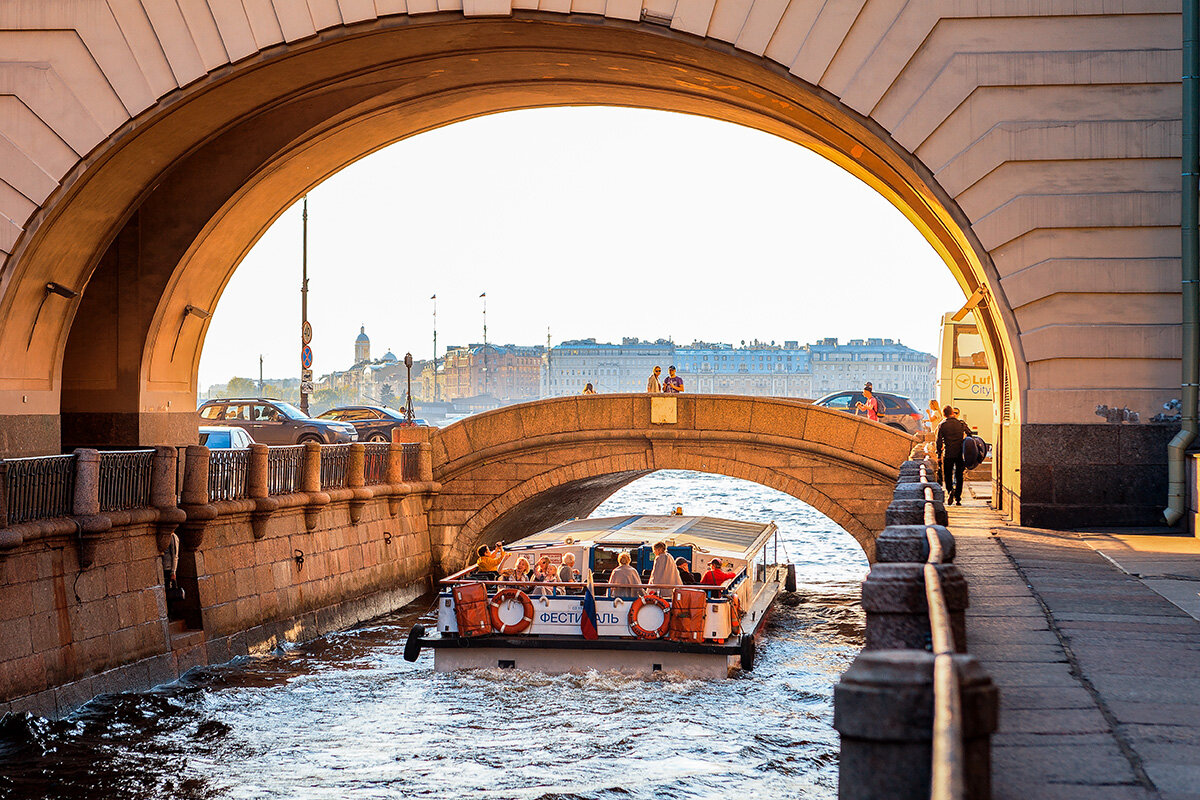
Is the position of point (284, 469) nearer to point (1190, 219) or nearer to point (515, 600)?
point (515, 600)

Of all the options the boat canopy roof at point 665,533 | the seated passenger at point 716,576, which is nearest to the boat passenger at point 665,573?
the seated passenger at point 716,576

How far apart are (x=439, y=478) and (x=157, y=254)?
8.12 meters

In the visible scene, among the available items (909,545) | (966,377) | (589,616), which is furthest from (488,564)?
(909,545)

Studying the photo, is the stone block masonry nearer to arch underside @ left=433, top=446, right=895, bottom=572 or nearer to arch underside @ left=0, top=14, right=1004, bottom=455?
arch underside @ left=433, top=446, right=895, bottom=572

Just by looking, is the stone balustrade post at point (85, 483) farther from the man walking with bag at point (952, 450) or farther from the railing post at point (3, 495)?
the man walking with bag at point (952, 450)

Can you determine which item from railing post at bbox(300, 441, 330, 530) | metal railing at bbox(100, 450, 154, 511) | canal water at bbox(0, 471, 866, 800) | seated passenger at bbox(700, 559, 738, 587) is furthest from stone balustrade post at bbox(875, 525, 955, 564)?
railing post at bbox(300, 441, 330, 530)

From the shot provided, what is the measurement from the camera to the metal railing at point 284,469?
20.0 m

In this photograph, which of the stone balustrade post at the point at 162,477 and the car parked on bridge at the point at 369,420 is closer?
the stone balustrade post at the point at 162,477

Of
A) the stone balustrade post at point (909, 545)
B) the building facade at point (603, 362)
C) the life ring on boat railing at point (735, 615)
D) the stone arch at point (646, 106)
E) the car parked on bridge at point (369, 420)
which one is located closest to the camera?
the stone balustrade post at point (909, 545)

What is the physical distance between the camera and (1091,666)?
5832 millimetres

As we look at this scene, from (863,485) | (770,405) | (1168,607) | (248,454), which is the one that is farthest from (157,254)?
(1168,607)

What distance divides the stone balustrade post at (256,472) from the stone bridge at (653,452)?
23.2 feet

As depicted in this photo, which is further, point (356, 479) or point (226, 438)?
point (226, 438)

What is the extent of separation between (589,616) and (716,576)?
2543 mm
